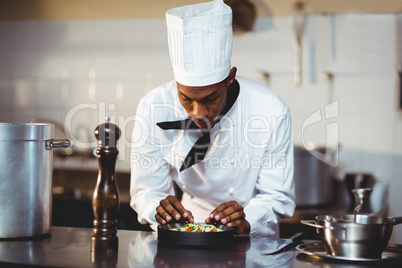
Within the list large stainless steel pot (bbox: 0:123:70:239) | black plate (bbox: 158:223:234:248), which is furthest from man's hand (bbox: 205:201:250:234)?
large stainless steel pot (bbox: 0:123:70:239)

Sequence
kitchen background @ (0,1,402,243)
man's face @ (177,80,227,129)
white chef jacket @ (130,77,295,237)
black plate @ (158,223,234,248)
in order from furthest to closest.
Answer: kitchen background @ (0,1,402,243) < white chef jacket @ (130,77,295,237) < man's face @ (177,80,227,129) < black plate @ (158,223,234,248)

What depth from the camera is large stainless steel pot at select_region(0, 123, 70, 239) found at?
1479mm

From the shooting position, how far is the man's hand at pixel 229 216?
Result: 150 centimetres

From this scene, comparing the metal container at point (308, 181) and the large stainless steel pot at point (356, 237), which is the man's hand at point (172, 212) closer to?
the large stainless steel pot at point (356, 237)

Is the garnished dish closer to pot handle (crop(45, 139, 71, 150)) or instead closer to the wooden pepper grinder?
the wooden pepper grinder

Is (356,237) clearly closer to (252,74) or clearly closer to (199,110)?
(199,110)

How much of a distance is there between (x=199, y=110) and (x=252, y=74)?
2.06 meters

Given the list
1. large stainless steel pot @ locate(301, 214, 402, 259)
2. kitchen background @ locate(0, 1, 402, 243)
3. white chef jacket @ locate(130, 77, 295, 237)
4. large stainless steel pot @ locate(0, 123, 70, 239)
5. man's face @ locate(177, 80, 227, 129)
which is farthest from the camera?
kitchen background @ locate(0, 1, 402, 243)

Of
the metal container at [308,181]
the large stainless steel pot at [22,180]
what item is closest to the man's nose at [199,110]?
the large stainless steel pot at [22,180]

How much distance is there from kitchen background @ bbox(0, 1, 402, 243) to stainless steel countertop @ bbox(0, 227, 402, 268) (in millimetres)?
1996

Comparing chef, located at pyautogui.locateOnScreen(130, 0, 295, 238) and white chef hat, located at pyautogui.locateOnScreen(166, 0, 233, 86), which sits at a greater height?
white chef hat, located at pyautogui.locateOnScreen(166, 0, 233, 86)

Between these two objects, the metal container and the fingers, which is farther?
the metal container

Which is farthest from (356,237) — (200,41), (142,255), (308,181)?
(308,181)

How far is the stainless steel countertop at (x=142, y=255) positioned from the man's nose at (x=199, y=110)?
41 cm
